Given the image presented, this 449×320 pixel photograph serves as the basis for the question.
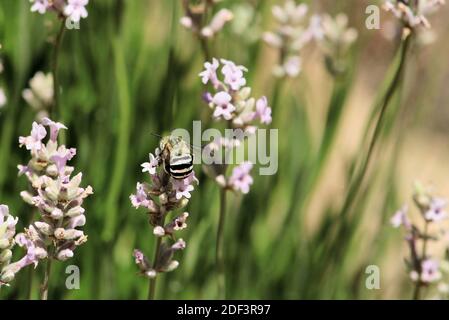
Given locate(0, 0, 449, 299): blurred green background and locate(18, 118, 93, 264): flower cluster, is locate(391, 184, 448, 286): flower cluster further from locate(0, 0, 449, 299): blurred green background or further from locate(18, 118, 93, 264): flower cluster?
locate(18, 118, 93, 264): flower cluster

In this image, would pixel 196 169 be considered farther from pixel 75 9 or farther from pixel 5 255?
pixel 5 255

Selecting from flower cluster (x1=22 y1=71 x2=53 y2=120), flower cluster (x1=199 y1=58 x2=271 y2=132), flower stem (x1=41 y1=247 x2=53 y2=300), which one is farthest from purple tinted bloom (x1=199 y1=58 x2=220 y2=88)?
flower cluster (x1=22 y1=71 x2=53 y2=120)

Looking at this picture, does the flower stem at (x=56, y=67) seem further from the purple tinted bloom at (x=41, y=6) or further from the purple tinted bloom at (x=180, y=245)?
the purple tinted bloom at (x=180, y=245)

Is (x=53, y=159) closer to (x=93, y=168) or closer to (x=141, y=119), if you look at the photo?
(x=93, y=168)

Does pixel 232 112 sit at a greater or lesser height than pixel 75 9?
lesser

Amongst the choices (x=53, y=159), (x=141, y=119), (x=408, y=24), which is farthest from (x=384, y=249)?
(x=53, y=159)

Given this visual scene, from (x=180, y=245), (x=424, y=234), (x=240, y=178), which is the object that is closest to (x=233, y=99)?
(x=240, y=178)


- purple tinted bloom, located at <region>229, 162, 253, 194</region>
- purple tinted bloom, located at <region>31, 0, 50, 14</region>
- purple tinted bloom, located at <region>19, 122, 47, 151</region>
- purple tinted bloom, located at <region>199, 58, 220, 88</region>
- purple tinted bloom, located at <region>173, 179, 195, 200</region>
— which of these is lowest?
purple tinted bloom, located at <region>173, 179, 195, 200</region>
